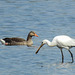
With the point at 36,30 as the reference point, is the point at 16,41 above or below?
below

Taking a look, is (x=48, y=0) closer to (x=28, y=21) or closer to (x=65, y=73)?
(x=28, y=21)

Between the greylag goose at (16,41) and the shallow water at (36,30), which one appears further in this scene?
the greylag goose at (16,41)

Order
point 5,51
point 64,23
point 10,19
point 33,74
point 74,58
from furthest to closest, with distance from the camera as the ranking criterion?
point 10,19
point 64,23
point 5,51
point 74,58
point 33,74

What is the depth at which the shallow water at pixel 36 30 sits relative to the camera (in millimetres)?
14531

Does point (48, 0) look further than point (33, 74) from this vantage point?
Yes

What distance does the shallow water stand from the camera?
14531mm

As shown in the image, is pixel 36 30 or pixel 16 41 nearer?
pixel 16 41

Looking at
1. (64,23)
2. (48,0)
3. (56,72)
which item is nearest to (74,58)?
(56,72)

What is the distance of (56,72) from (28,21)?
478 inches

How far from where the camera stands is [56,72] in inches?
546

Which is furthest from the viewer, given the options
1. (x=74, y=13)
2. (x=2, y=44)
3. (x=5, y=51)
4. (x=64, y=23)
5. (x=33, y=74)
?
(x=74, y=13)

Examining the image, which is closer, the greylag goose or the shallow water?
the shallow water

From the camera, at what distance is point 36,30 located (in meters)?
22.9

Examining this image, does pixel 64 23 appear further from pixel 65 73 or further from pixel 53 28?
pixel 65 73
